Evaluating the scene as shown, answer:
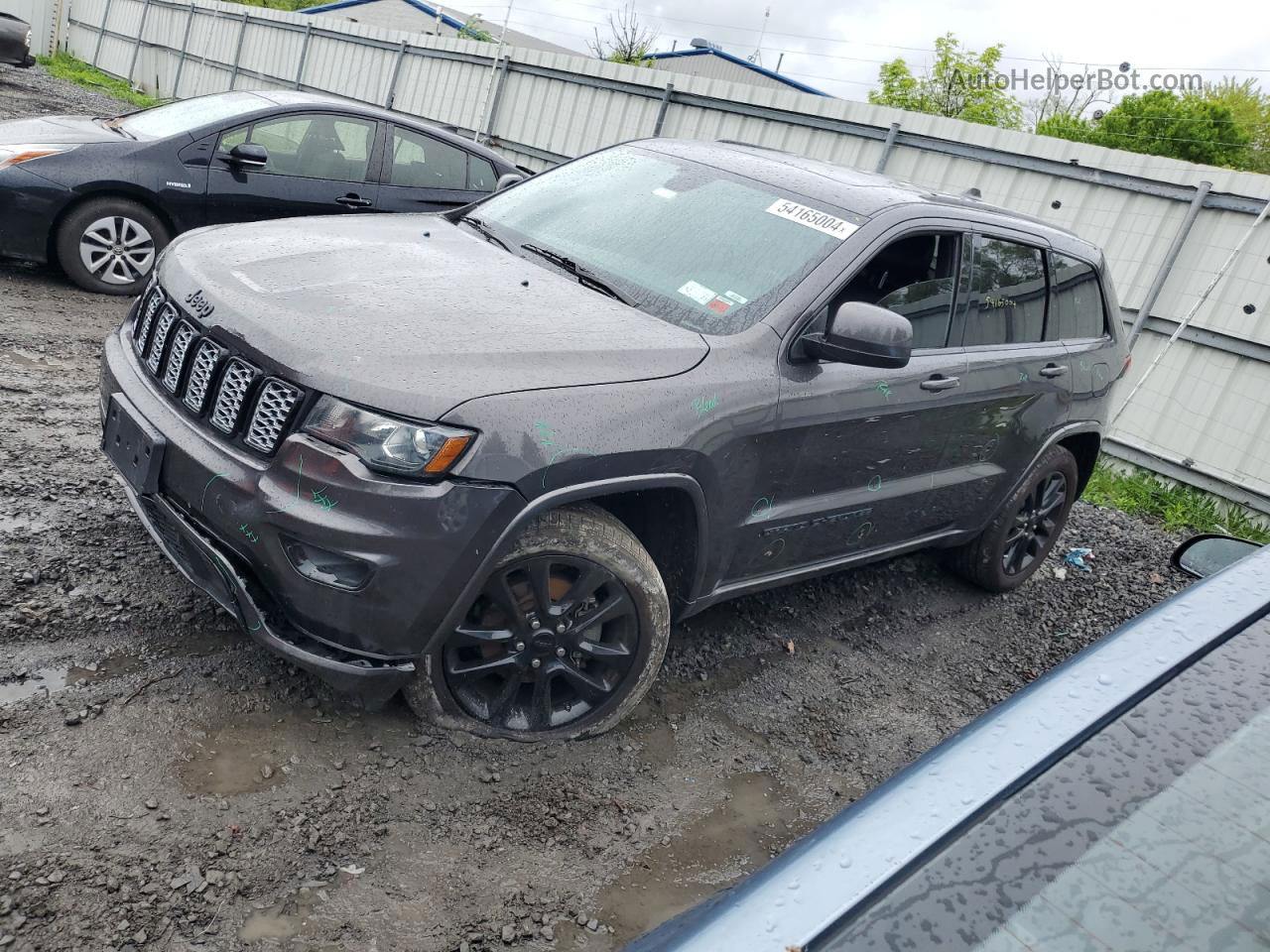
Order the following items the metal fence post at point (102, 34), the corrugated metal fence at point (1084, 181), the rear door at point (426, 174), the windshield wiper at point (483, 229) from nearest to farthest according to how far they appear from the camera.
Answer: the windshield wiper at point (483, 229) < the rear door at point (426, 174) < the corrugated metal fence at point (1084, 181) < the metal fence post at point (102, 34)

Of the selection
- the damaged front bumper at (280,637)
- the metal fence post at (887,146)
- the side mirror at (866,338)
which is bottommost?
the damaged front bumper at (280,637)

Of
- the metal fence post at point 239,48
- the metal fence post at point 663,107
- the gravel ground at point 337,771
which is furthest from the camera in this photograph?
the metal fence post at point 239,48

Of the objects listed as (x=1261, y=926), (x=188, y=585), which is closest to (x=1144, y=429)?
(x=188, y=585)

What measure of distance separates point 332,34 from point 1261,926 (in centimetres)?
2002

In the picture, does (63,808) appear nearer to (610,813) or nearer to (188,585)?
(188,585)

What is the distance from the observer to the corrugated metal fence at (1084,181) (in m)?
7.71

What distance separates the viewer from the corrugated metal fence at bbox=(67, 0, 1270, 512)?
7.71 meters

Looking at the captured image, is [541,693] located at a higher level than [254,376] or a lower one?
lower

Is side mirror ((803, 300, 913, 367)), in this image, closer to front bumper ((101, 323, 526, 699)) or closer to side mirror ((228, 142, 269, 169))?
front bumper ((101, 323, 526, 699))

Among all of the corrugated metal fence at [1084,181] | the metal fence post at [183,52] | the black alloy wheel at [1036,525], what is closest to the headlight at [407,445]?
the corrugated metal fence at [1084,181]

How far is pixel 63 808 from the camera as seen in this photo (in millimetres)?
2551

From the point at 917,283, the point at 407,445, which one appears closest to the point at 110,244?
the point at 407,445

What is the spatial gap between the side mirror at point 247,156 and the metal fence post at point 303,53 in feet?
45.1

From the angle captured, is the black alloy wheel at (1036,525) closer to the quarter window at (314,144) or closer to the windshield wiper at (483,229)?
the windshield wiper at (483,229)
